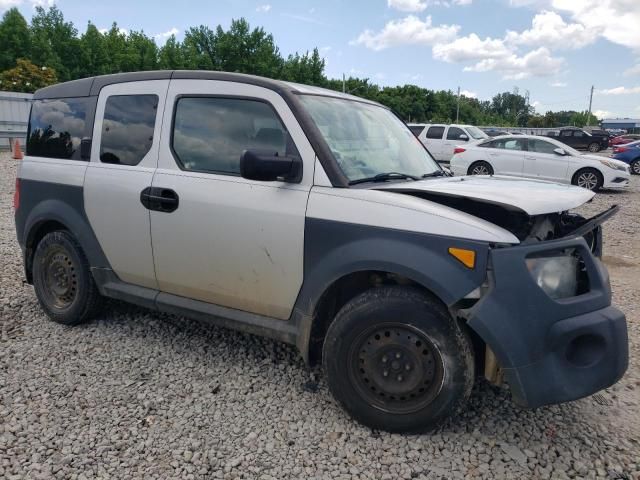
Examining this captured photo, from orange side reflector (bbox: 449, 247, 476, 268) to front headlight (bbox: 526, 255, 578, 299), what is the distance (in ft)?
0.84

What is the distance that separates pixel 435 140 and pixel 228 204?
17.8 m

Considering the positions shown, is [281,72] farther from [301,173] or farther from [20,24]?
[301,173]

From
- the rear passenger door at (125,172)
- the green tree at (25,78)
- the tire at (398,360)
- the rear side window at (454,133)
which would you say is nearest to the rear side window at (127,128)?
the rear passenger door at (125,172)

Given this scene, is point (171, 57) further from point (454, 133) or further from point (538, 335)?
point (538, 335)

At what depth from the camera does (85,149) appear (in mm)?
Result: 3994

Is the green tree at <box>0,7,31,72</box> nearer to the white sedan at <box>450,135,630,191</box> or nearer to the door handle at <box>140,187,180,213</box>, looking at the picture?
the white sedan at <box>450,135,630,191</box>

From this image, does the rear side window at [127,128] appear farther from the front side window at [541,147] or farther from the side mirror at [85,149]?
the front side window at [541,147]

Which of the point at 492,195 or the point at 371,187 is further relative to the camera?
the point at 371,187

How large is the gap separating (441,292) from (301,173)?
3.50 ft

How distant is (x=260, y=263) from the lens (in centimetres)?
315

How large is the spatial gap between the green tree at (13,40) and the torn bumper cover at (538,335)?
5486 centimetres

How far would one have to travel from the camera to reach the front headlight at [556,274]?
2.53 meters

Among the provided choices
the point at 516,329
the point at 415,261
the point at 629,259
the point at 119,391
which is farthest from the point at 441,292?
the point at 629,259

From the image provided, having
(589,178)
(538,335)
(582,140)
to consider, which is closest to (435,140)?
(589,178)
